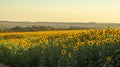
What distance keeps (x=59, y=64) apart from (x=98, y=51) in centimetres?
116

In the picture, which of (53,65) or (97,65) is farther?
(53,65)

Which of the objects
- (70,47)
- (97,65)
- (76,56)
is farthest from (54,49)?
(97,65)

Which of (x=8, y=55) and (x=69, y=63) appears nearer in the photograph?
(x=69, y=63)

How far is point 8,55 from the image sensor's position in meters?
12.3

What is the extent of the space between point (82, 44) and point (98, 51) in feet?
2.94

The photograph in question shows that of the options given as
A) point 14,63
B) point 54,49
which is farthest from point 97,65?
point 14,63

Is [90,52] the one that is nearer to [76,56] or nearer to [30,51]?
[76,56]

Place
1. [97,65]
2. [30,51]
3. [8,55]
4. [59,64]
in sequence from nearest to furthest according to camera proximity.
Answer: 1. [97,65]
2. [59,64]
3. [30,51]
4. [8,55]

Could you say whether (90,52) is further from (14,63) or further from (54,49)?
(14,63)

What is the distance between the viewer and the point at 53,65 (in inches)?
391

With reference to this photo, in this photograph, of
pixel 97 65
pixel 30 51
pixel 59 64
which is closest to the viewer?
pixel 97 65

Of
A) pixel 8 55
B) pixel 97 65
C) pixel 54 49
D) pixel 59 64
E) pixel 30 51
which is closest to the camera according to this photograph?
pixel 97 65

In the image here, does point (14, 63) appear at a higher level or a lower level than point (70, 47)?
lower

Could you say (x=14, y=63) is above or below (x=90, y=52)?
below
